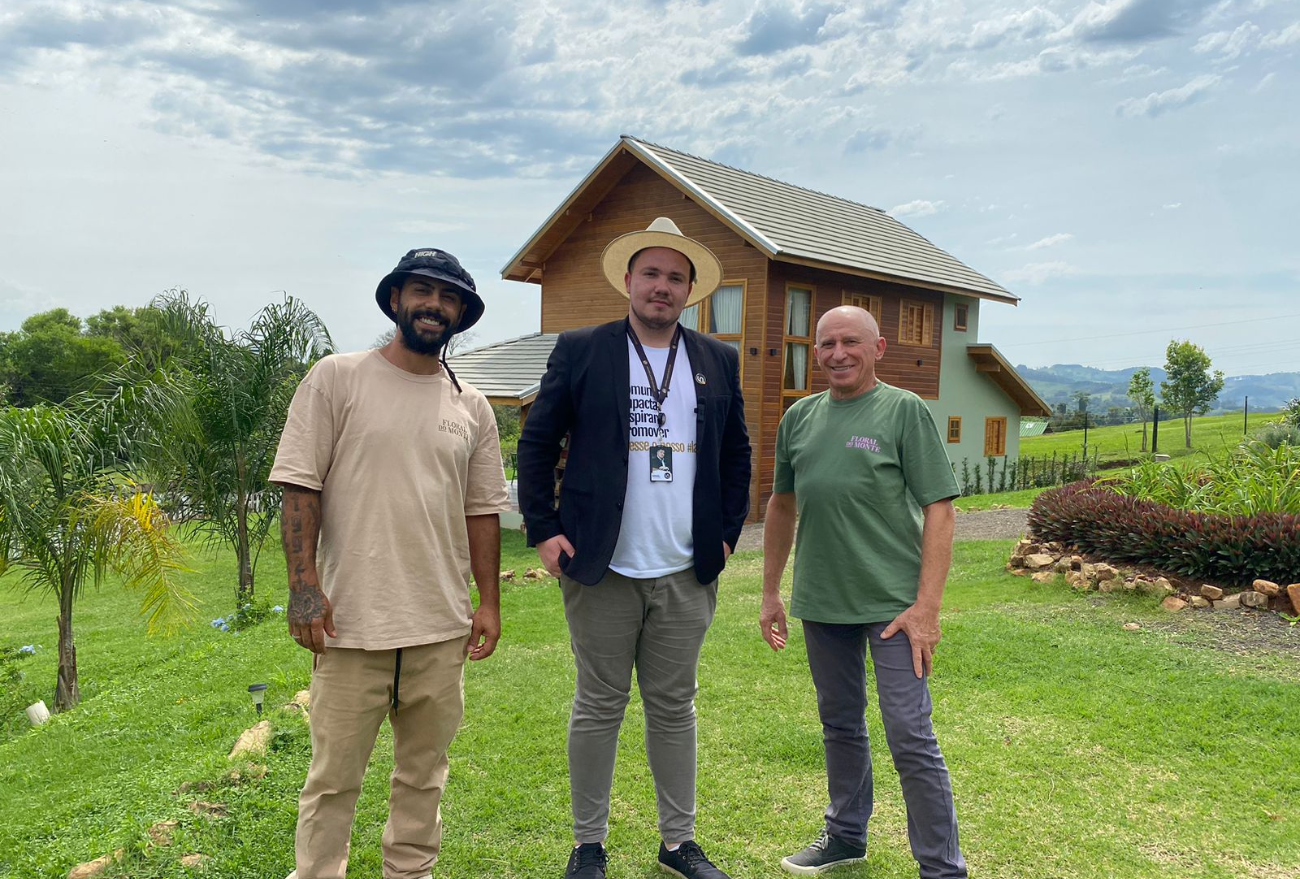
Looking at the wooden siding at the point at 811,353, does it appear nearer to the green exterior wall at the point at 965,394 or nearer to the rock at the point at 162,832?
the green exterior wall at the point at 965,394

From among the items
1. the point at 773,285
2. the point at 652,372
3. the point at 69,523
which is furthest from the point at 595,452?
the point at 773,285

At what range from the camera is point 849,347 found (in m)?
3.37

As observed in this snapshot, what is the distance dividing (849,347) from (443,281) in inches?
60.8

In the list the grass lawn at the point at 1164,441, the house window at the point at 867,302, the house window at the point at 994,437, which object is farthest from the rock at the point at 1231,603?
the grass lawn at the point at 1164,441

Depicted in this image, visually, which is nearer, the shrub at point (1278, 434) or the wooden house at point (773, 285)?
the shrub at point (1278, 434)

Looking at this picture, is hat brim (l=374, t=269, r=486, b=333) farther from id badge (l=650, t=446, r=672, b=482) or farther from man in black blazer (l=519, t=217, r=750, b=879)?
id badge (l=650, t=446, r=672, b=482)

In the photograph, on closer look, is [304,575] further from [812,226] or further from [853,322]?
[812,226]

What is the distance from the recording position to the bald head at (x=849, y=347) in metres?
3.37

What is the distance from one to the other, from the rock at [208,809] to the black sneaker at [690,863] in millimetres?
2069

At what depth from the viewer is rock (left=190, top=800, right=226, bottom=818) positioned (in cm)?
395

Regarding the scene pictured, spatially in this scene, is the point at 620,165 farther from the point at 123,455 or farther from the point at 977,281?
the point at 123,455

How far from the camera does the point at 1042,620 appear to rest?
7.79 m

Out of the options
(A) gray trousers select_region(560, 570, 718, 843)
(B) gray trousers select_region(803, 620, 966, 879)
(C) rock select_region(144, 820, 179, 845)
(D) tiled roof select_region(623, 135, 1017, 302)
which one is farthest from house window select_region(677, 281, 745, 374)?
(C) rock select_region(144, 820, 179, 845)

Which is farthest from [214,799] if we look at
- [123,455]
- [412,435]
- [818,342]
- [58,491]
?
[123,455]
